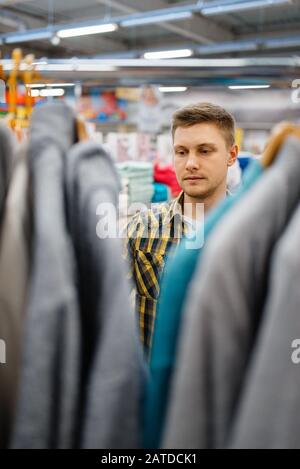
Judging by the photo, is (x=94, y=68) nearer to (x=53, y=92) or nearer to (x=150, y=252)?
(x=53, y=92)

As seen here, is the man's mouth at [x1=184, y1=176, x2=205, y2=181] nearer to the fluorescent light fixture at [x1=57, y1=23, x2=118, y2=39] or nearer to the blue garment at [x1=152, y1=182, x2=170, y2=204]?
the blue garment at [x1=152, y1=182, x2=170, y2=204]

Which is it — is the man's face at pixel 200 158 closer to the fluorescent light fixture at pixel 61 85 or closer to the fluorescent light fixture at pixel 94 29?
the fluorescent light fixture at pixel 61 85

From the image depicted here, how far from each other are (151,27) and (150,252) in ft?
36.5

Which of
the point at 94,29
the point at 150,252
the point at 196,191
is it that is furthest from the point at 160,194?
the point at 196,191

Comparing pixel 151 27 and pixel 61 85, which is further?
pixel 151 27

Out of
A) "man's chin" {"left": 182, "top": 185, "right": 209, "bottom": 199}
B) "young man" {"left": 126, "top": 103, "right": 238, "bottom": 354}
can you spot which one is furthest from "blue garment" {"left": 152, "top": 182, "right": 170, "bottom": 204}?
"man's chin" {"left": 182, "top": 185, "right": 209, "bottom": 199}

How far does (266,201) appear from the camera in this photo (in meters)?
0.57

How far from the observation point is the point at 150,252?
1.66 m

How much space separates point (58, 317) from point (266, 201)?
298 mm

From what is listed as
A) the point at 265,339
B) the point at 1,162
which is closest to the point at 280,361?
the point at 265,339

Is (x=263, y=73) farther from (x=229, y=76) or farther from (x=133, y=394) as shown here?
(x=133, y=394)

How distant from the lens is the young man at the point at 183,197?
1466mm

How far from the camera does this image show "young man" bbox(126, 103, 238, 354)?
4.81 ft

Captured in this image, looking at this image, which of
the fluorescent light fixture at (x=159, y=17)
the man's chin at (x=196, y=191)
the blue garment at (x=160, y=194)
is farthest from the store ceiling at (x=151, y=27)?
the man's chin at (x=196, y=191)
